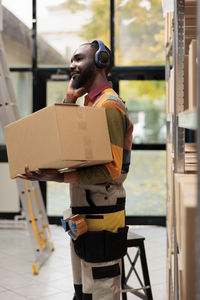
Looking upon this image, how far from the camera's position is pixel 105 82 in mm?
2281

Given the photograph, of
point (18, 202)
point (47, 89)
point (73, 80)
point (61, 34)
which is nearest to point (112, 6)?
point (61, 34)

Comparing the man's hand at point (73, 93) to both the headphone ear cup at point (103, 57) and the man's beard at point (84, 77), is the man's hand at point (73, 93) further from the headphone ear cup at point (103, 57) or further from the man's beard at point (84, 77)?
the headphone ear cup at point (103, 57)

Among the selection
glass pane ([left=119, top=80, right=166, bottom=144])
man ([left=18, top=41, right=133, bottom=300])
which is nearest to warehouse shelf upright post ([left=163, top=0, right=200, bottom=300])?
man ([left=18, top=41, right=133, bottom=300])

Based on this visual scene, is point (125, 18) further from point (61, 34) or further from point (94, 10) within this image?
point (61, 34)

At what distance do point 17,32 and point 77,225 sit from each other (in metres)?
4.52

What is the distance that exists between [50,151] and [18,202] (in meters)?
4.70

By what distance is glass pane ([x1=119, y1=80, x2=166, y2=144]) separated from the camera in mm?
6387

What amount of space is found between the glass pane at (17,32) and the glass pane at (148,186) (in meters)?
1.94

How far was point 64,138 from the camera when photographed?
183 centimetres

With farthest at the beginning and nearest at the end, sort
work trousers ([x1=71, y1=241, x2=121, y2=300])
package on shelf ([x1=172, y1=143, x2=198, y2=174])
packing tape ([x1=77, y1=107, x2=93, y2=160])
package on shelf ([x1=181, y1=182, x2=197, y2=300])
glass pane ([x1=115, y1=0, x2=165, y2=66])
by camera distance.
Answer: glass pane ([x1=115, y1=0, x2=165, y2=66]), work trousers ([x1=71, y1=241, x2=121, y2=300]), packing tape ([x1=77, y1=107, x2=93, y2=160]), package on shelf ([x1=172, y1=143, x2=198, y2=174]), package on shelf ([x1=181, y1=182, x2=197, y2=300])

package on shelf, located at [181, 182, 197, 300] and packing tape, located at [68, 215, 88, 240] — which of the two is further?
packing tape, located at [68, 215, 88, 240]

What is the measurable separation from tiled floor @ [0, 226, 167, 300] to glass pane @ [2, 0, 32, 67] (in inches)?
88.1

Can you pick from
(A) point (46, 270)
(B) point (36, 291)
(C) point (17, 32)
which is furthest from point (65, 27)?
(B) point (36, 291)

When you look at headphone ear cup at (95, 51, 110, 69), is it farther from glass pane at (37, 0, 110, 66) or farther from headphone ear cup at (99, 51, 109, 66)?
glass pane at (37, 0, 110, 66)
